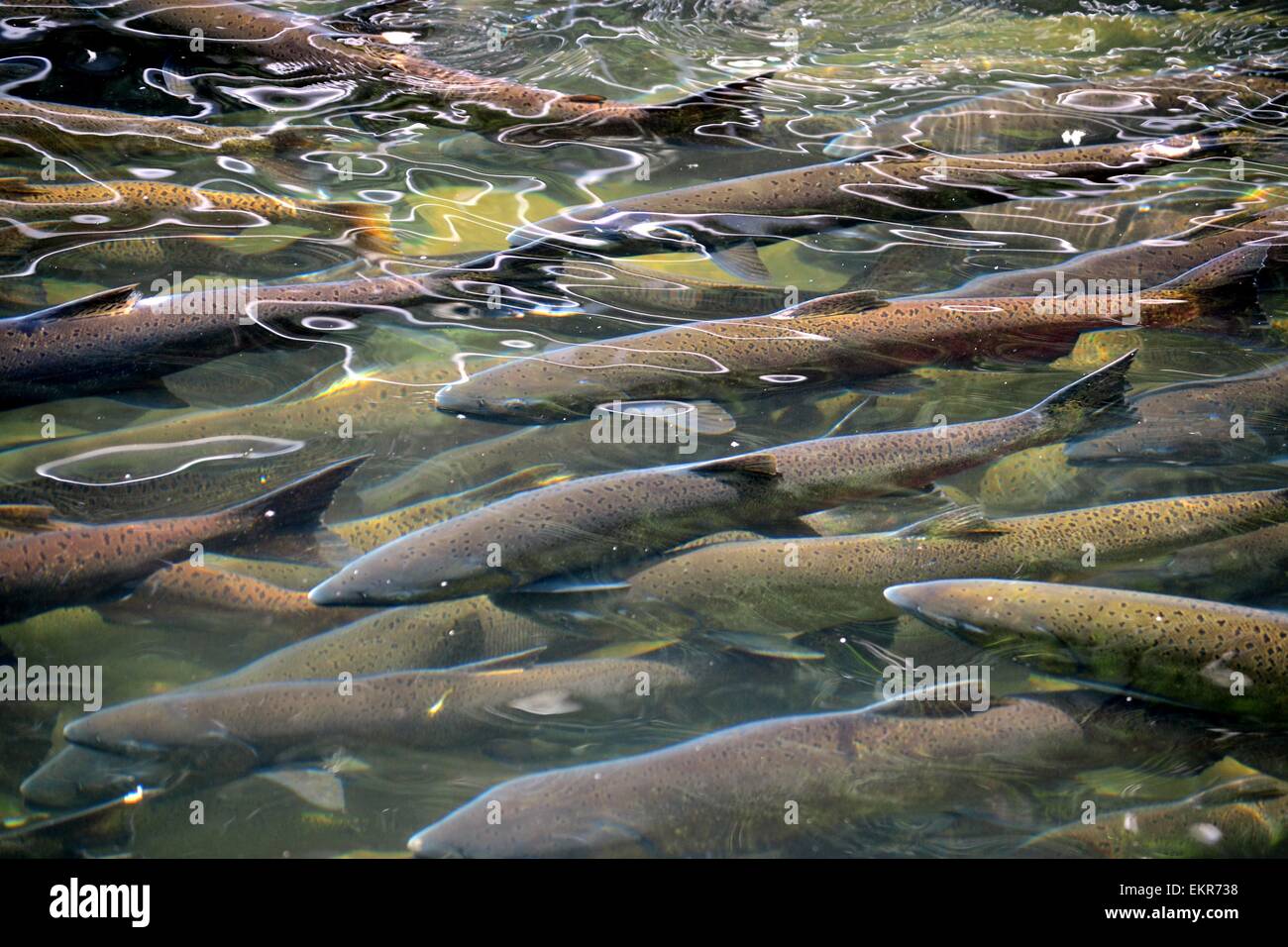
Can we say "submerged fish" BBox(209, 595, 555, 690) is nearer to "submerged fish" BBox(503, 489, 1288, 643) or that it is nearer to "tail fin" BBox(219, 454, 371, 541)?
"submerged fish" BBox(503, 489, 1288, 643)

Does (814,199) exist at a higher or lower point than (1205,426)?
higher

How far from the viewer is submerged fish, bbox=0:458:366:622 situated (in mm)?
2445

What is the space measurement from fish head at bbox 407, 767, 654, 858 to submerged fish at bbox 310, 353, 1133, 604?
0.68 m

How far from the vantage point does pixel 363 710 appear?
2.32m

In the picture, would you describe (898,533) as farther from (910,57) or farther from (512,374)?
(910,57)

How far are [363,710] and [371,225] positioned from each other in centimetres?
261

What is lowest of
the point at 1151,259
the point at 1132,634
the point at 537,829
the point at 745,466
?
the point at 537,829

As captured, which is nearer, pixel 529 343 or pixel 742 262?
pixel 529 343

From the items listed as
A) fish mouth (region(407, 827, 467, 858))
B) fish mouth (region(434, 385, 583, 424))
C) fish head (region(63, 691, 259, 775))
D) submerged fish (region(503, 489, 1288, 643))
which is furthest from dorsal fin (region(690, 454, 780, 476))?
fish head (region(63, 691, 259, 775))

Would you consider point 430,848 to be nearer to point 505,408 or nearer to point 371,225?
point 505,408

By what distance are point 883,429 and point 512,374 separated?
131cm

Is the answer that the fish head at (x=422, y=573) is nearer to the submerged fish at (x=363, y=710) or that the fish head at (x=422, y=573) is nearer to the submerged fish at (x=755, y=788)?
the submerged fish at (x=363, y=710)

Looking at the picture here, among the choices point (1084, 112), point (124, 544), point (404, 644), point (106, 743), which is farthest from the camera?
point (1084, 112)

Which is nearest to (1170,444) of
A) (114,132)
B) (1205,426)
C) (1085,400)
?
(1205,426)
